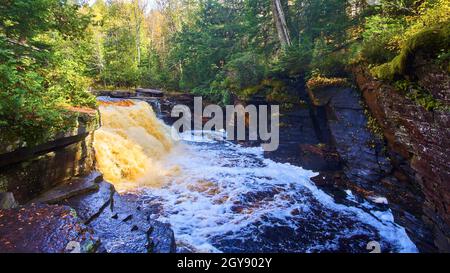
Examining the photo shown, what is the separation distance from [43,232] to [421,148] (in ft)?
23.8

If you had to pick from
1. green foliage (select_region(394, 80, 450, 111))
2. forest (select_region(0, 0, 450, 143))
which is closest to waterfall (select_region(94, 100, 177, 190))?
forest (select_region(0, 0, 450, 143))

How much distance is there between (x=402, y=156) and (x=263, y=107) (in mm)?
7673

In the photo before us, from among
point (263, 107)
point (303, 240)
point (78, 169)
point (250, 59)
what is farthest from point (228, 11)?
point (303, 240)

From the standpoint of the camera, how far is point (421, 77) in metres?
5.92

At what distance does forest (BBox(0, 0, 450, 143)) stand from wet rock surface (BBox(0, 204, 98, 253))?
67.5 inches

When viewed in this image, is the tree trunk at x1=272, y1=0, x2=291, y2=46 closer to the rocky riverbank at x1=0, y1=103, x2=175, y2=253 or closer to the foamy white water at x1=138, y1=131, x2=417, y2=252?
the foamy white water at x1=138, y1=131, x2=417, y2=252

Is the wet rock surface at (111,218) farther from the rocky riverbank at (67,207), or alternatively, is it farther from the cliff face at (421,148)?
the cliff face at (421,148)

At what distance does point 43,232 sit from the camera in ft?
13.8

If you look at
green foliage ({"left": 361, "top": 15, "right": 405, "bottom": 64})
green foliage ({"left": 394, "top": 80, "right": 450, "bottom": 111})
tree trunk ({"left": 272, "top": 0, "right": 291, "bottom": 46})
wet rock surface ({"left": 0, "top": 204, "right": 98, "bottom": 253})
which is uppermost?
tree trunk ({"left": 272, "top": 0, "right": 291, "bottom": 46})

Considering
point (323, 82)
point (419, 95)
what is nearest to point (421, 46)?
point (419, 95)

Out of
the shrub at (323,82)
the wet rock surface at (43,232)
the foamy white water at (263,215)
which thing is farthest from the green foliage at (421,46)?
the wet rock surface at (43,232)

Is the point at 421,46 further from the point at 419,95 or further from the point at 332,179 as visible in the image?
the point at 332,179

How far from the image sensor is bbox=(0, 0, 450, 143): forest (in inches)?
226

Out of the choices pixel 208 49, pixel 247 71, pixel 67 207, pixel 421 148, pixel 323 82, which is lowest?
pixel 67 207
